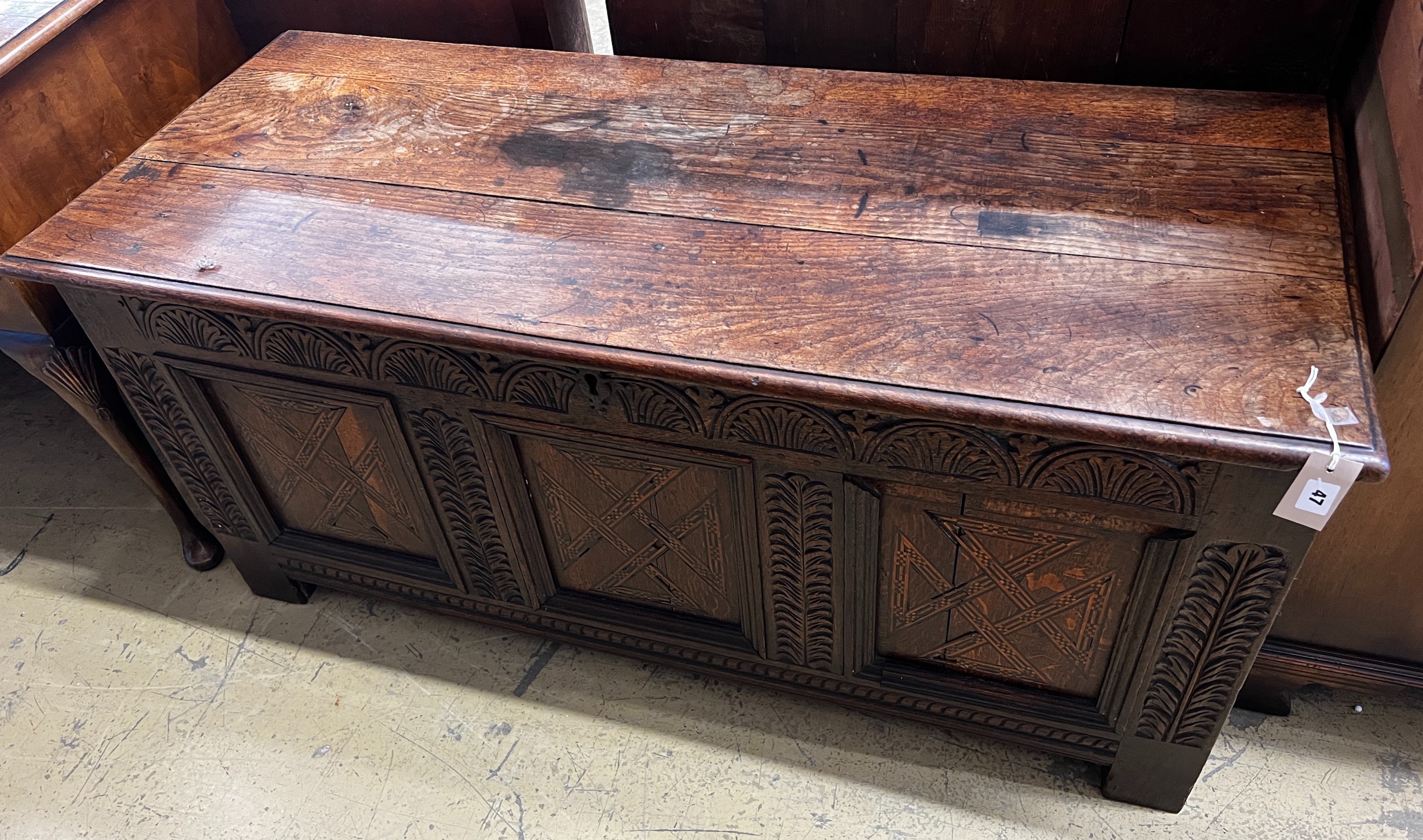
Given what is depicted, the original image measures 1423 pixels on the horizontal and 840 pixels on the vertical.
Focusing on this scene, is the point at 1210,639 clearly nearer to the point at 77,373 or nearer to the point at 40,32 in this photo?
the point at 77,373

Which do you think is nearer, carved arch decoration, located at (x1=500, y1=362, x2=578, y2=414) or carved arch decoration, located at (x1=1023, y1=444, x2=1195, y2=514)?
carved arch decoration, located at (x1=1023, y1=444, x2=1195, y2=514)

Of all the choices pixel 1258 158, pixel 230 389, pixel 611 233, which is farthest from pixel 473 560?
pixel 1258 158

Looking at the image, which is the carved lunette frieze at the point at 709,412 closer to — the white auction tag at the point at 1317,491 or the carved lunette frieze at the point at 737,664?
the white auction tag at the point at 1317,491

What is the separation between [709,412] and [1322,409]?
621mm

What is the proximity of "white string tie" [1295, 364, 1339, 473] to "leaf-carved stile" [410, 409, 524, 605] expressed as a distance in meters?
0.96

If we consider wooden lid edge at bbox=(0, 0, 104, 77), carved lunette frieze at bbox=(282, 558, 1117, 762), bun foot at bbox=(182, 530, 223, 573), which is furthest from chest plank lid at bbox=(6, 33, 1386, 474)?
bun foot at bbox=(182, 530, 223, 573)

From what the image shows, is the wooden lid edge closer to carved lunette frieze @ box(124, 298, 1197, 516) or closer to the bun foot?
carved lunette frieze @ box(124, 298, 1197, 516)

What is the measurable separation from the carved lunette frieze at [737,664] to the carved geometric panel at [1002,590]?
76 millimetres

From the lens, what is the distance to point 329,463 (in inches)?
60.3

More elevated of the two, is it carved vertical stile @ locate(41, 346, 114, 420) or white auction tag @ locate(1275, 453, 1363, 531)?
white auction tag @ locate(1275, 453, 1363, 531)

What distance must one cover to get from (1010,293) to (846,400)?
0.24 m

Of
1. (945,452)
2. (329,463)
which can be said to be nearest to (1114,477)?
(945,452)

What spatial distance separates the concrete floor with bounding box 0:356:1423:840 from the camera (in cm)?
153

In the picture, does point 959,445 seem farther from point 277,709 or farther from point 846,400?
point 277,709
